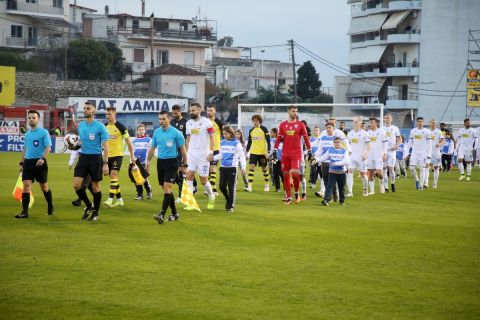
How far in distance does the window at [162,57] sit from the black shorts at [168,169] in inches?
3394

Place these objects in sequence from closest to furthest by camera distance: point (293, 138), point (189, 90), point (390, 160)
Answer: point (293, 138), point (390, 160), point (189, 90)

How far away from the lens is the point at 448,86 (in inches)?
3401

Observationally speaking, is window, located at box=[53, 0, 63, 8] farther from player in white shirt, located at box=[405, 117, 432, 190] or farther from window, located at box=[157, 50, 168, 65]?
player in white shirt, located at box=[405, 117, 432, 190]

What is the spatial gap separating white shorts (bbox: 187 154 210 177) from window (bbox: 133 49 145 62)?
8239 cm

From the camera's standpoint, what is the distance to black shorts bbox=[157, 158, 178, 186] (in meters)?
17.3

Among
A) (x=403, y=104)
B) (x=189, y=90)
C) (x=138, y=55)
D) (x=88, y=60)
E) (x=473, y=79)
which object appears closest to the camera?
(x=473, y=79)

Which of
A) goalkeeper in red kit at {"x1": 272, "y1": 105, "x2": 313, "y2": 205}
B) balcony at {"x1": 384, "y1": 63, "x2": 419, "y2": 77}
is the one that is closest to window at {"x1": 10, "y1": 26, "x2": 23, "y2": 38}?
balcony at {"x1": 384, "y1": 63, "x2": 419, "y2": 77}

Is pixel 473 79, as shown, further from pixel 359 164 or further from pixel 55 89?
pixel 359 164

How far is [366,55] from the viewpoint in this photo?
93.3 m

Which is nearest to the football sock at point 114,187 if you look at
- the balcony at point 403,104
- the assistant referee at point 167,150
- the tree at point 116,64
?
the assistant referee at point 167,150

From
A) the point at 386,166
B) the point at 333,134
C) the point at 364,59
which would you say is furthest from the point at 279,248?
the point at 364,59

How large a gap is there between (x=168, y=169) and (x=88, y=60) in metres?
75.2

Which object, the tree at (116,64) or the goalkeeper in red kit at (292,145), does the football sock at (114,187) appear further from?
the tree at (116,64)

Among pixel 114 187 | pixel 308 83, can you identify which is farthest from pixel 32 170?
pixel 308 83
